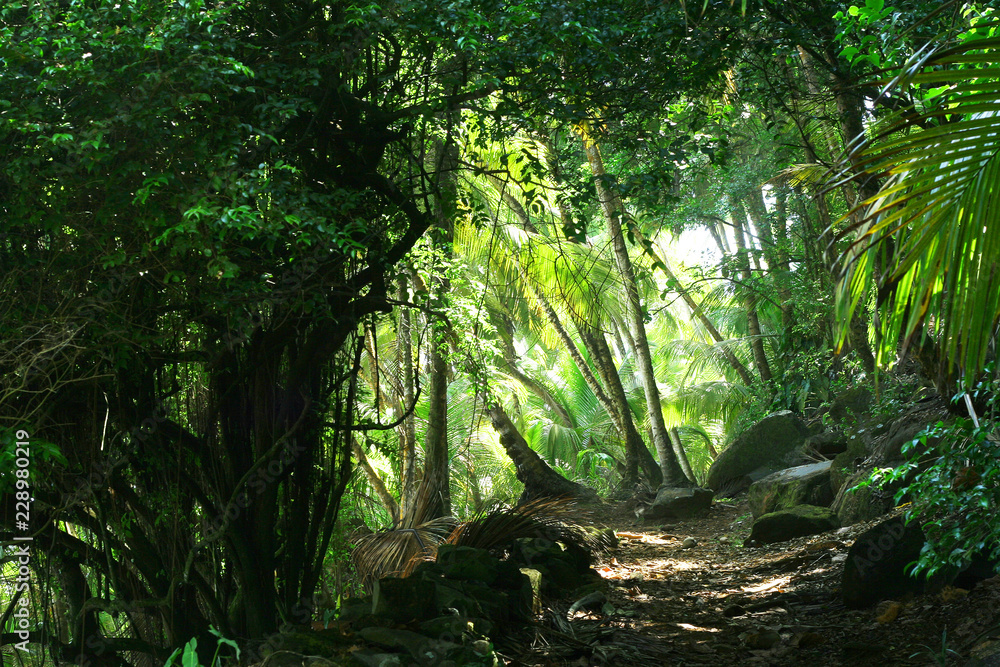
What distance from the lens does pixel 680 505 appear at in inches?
395

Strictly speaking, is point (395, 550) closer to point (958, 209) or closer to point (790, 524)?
point (790, 524)

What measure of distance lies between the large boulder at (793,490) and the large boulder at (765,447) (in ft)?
8.21

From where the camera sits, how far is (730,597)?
18.3ft

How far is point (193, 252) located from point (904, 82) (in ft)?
11.1

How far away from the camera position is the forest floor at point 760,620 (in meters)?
3.88

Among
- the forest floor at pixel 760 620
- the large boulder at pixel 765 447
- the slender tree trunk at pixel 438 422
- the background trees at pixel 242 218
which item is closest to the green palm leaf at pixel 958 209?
the background trees at pixel 242 218

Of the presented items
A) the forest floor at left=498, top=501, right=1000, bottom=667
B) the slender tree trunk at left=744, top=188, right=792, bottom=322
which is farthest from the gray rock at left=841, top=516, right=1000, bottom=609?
the slender tree trunk at left=744, top=188, right=792, bottom=322

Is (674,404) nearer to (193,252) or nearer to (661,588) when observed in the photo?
(661,588)

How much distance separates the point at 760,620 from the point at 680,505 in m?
5.21

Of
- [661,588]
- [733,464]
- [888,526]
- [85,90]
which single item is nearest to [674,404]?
[733,464]

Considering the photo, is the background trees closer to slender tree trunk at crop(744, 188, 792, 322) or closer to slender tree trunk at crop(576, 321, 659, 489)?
slender tree trunk at crop(744, 188, 792, 322)

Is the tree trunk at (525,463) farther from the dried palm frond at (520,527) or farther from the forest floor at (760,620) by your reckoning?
the forest floor at (760,620)

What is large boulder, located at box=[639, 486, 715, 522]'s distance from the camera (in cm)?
1002

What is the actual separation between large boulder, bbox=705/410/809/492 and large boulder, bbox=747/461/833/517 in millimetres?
2502
